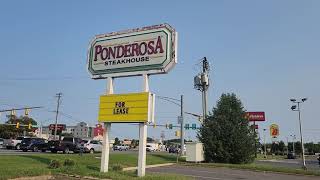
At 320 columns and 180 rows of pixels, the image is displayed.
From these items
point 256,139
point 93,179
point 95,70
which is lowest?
point 93,179

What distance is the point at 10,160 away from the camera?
22.8m

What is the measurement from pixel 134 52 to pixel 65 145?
89.3ft

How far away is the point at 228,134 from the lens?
3950 cm

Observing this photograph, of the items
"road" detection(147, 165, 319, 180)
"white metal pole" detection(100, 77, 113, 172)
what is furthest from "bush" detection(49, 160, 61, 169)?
"road" detection(147, 165, 319, 180)

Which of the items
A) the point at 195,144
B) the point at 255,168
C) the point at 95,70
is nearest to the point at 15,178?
the point at 95,70

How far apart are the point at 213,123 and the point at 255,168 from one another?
8.75 m

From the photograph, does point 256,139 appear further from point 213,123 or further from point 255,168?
point 255,168

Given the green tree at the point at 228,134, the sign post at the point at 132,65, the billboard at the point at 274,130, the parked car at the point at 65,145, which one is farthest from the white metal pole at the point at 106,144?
the billboard at the point at 274,130

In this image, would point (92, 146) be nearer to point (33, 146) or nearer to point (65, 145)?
point (65, 145)

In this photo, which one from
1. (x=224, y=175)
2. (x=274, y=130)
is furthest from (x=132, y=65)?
(x=274, y=130)

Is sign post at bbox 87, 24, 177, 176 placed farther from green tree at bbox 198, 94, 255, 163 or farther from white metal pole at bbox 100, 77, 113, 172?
green tree at bbox 198, 94, 255, 163

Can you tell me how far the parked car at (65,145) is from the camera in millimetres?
44453

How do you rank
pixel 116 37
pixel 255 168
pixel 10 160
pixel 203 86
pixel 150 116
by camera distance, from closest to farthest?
1. pixel 150 116
2. pixel 116 37
3. pixel 10 160
4. pixel 255 168
5. pixel 203 86

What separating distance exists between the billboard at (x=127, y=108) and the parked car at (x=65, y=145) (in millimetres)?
25231
